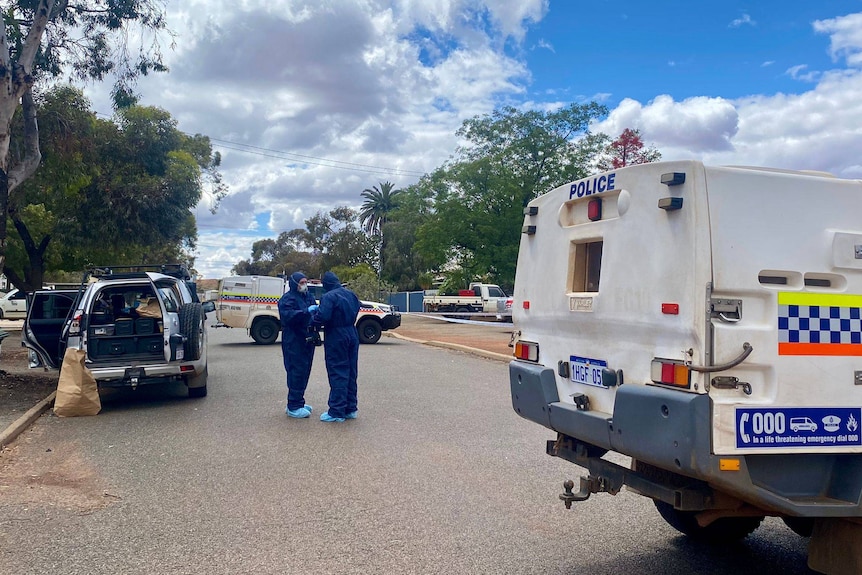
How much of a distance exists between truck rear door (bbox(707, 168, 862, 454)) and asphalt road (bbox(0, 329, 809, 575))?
1.60 metres

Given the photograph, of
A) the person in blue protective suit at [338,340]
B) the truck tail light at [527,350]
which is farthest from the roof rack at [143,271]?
the truck tail light at [527,350]

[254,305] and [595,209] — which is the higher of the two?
[595,209]

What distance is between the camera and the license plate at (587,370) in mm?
4156

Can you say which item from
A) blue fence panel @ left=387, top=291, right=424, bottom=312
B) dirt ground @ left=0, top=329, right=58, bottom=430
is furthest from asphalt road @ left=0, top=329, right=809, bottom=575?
blue fence panel @ left=387, top=291, right=424, bottom=312

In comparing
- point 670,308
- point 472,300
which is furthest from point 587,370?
point 472,300

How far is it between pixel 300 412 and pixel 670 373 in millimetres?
6756

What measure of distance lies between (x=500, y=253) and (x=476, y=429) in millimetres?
24239

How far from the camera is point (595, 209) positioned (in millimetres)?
4328

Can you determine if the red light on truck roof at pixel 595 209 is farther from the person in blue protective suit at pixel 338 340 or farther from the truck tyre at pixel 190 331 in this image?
the truck tyre at pixel 190 331

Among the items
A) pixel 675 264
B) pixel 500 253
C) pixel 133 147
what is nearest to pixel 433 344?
pixel 133 147

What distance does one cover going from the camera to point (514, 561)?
4.69 metres

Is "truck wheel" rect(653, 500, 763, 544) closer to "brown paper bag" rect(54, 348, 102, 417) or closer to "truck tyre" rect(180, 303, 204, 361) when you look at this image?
"truck tyre" rect(180, 303, 204, 361)

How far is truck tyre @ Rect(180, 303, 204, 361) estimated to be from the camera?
34.6 ft

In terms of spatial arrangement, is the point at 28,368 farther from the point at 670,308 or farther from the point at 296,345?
the point at 670,308
